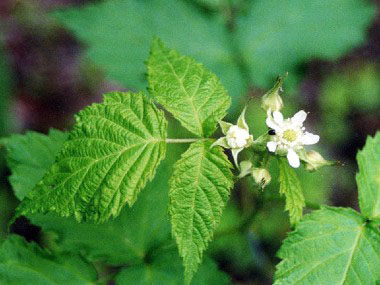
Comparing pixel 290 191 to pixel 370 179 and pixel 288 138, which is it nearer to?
pixel 288 138

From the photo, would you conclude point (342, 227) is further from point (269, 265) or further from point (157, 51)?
point (269, 265)

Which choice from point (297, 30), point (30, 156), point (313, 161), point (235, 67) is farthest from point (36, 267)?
point (297, 30)

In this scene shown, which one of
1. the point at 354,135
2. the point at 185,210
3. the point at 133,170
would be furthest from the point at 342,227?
the point at 354,135

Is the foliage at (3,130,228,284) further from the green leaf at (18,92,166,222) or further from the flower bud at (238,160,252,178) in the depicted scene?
the flower bud at (238,160,252,178)

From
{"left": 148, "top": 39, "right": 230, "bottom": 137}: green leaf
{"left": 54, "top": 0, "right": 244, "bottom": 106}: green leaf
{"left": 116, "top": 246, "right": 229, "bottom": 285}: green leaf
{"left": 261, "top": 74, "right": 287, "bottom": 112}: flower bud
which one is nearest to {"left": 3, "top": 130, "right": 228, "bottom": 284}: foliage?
{"left": 116, "top": 246, "right": 229, "bottom": 285}: green leaf

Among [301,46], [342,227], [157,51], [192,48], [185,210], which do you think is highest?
[301,46]

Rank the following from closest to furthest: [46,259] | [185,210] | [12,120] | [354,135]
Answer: [185,210] → [46,259] → [12,120] → [354,135]

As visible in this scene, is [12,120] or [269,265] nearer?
[269,265]
